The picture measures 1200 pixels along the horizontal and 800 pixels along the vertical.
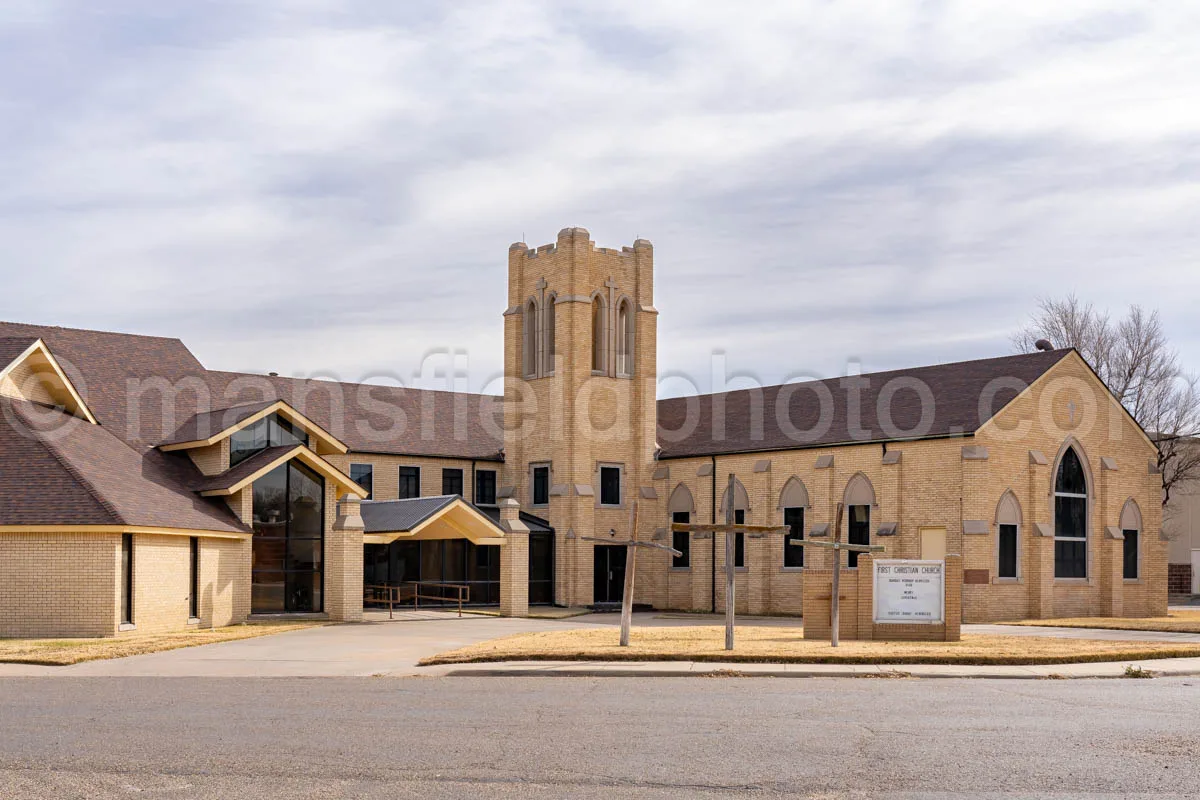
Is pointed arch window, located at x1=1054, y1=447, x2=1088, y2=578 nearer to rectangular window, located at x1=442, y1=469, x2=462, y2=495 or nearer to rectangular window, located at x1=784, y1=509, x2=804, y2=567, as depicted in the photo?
rectangular window, located at x1=784, y1=509, x2=804, y2=567

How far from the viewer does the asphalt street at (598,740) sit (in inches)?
424

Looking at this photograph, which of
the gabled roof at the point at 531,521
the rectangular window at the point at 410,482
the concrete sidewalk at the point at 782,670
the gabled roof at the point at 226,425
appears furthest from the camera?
the rectangular window at the point at 410,482

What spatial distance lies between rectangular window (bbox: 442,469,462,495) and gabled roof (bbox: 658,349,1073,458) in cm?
755

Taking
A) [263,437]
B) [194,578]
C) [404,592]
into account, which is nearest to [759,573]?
[404,592]

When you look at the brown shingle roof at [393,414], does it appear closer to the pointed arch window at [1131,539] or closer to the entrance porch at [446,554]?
the entrance porch at [446,554]

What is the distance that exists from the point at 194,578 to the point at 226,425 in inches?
174

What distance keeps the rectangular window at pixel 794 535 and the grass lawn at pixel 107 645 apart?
18.2 m

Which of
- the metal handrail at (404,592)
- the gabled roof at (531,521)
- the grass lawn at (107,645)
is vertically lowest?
the metal handrail at (404,592)

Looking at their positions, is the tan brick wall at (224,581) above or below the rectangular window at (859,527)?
below

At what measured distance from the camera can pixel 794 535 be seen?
146 ft

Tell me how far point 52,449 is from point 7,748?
1915cm

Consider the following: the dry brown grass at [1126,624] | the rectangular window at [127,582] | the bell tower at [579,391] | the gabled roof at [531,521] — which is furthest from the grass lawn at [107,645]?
the dry brown grass at [1126,624]

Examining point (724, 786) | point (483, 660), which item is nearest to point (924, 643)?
point (483, 660)

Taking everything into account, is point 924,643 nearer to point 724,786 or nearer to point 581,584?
point 724,786
